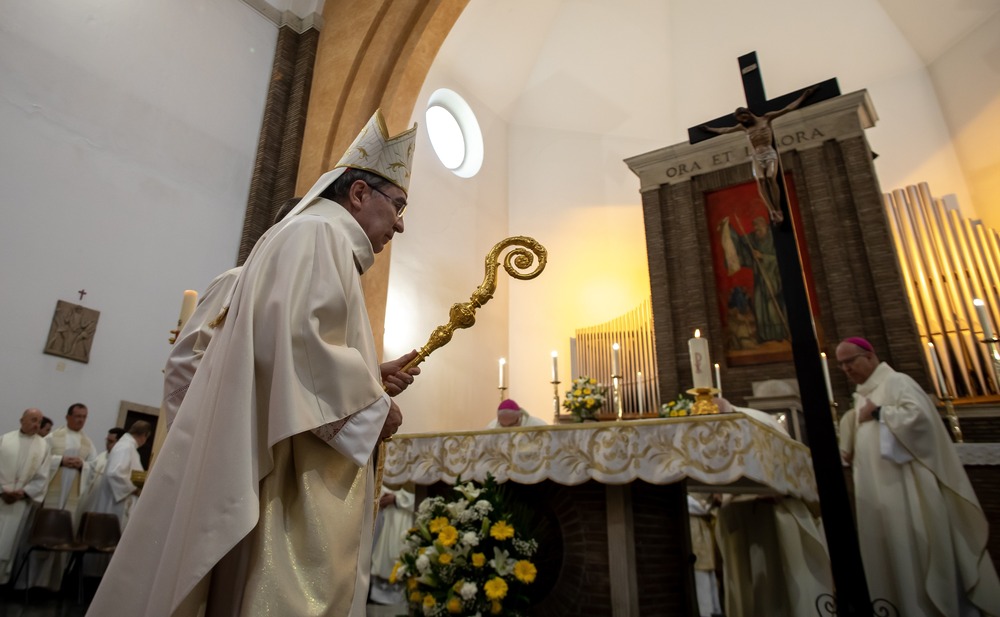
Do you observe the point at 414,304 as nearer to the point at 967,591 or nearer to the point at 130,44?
the point at 130,44

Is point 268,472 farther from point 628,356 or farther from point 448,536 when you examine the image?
point 628,356

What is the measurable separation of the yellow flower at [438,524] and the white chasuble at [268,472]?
5.10ft

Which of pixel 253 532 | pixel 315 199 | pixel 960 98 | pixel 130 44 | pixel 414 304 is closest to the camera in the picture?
pixel 253 532

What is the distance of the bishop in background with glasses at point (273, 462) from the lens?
117 centimetres

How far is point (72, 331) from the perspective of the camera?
4871 millimetres

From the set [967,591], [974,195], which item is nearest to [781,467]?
[967,591]

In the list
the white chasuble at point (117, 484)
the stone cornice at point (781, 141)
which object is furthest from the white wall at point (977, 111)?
the white chasuble at point (117, 484)

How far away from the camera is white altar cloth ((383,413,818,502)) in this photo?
2631 millimetres

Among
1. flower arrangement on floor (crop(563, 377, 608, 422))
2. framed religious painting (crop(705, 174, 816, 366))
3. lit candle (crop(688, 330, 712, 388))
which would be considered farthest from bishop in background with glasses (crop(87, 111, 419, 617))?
framed religious painting (crop(705, 174, 816, 366))

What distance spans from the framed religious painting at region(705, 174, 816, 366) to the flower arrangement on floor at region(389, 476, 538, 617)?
16.1ft

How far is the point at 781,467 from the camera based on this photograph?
9.43 ft

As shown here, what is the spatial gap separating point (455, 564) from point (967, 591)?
2.65 m

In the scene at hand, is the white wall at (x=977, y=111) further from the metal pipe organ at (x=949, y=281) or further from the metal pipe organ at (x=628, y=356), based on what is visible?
the metal pipe organ at (x=628, y=356)

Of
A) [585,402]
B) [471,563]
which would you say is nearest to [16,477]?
[471,563]
